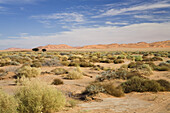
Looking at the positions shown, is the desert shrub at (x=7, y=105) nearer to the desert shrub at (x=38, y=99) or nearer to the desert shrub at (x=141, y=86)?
the desert shrub at (x=38, y=99)

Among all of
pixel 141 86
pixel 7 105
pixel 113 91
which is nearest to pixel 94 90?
pixel 113 91

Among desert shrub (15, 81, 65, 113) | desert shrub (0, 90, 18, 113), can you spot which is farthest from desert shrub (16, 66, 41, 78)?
desert shrub (0, 90, 18, 113)

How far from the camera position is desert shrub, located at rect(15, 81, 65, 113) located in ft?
17.6

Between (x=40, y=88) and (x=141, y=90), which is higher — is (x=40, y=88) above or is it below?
above

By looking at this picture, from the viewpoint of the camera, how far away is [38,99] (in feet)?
17.9

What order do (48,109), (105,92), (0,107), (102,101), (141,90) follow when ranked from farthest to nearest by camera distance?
(141,90) → (105,92) → (102,101) → (48,109) → (0,107)

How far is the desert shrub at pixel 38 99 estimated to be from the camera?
5375 millimetres

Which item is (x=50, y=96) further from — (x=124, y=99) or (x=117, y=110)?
(x=124, y=99)

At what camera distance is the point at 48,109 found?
5797 mm

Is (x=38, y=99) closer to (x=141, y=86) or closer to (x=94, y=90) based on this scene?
(x=94, y=90)

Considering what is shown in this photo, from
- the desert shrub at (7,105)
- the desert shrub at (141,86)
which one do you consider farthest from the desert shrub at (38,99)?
the desert shrub at (141,86)

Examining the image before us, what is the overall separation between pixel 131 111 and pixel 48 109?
3006mm

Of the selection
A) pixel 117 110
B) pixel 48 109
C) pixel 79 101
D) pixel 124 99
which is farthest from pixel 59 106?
pixel 124 99

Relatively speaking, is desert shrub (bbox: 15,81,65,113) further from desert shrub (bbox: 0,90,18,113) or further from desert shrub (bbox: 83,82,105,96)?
desert shrub (bbox: 83,82,105,96)
